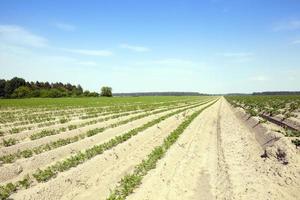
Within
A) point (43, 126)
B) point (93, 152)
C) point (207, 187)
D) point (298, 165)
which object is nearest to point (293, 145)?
point (298, 165)

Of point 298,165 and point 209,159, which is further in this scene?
point 209,159

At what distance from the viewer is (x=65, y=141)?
1553 centimetres

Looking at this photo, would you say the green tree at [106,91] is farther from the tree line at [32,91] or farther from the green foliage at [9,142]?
the green foliage at [9,142]

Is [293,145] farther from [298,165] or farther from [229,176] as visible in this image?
[229,176]

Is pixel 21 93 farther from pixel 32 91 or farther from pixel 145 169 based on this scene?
pixel 145 169

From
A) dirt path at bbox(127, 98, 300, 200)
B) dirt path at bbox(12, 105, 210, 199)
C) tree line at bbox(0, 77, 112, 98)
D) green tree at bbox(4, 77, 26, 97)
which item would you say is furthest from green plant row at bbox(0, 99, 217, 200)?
green tree at bbox(4, 77, 26, 97)

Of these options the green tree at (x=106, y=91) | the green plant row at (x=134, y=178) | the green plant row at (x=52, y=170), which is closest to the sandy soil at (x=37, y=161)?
the green plant row at (x=52, y=170)

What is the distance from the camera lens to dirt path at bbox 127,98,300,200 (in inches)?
341

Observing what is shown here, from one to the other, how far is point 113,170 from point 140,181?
5.68 feet

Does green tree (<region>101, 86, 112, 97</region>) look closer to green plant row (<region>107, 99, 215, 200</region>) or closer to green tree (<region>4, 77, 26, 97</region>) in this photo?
green tree (<region>4, 77, 26, 97</region>)

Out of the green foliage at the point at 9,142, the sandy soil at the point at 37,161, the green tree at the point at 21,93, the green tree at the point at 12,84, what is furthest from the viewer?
the green tree at the point at 12,84

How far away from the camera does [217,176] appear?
34.2 feet

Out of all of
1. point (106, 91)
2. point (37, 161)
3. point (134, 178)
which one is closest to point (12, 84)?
point (106, 91)

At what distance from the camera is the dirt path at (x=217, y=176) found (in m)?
8.66
